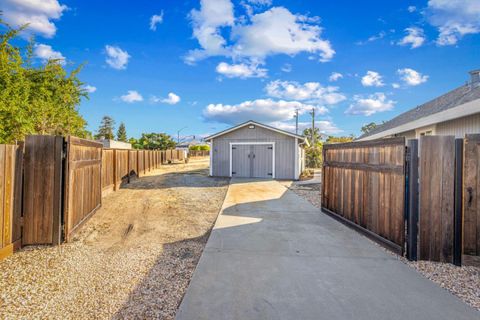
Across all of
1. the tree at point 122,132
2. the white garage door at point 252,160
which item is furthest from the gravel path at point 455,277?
the tree at point 122,132

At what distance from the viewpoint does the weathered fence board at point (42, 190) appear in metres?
3.41

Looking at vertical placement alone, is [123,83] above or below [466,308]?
above

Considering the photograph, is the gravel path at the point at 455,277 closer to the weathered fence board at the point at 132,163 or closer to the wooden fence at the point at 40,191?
the wooden fence at the point at 40,191

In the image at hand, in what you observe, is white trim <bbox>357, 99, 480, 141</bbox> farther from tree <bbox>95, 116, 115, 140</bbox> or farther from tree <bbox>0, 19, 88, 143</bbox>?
tree <bbox>95, 116, 115, 140</bbox>

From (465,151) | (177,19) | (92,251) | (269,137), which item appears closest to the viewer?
(465,151)

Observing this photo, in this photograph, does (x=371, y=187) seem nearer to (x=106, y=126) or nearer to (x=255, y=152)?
(x=255, y=152)

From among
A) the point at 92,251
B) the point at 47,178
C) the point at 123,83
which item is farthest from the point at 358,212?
the point at 123,83

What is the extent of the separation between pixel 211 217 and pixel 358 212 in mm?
3084

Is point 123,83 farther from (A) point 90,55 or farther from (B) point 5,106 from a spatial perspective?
(B) point 5,106

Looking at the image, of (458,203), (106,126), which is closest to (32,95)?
(458,203)

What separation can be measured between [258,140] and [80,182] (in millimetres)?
10109

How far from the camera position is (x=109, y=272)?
2.77 meters

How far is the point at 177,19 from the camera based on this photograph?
31.9 ft

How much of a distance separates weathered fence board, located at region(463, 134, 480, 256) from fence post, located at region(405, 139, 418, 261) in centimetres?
53
